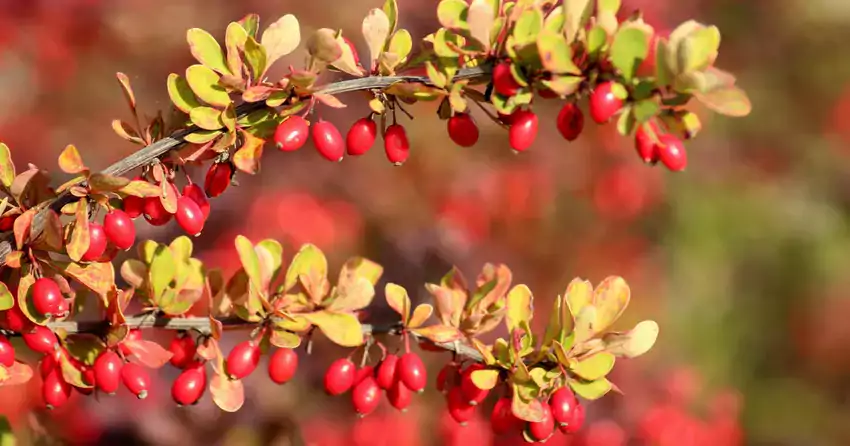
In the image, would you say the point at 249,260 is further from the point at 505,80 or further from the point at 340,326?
the point at 505,80

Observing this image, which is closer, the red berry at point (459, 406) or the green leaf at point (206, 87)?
the green leaf at point (206, 87)

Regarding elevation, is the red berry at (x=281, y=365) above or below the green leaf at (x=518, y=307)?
below

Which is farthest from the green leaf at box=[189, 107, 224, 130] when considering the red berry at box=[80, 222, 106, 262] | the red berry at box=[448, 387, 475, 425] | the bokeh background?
the bokeh background

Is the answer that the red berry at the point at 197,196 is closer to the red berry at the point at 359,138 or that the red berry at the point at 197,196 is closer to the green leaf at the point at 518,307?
the red berry at the point at 359,138

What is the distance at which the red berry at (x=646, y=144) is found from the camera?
0.63m

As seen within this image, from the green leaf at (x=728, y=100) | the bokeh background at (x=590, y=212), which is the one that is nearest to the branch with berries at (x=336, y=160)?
the green leaf at (x=728, y=100)

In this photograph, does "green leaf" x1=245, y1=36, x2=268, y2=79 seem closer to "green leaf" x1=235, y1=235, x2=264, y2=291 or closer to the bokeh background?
"green leaf" x1=235, y1=235, x2=264, y2=291

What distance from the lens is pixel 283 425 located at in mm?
1345

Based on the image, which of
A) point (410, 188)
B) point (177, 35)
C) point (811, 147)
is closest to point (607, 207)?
point (410, 188)

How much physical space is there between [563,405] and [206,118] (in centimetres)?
36

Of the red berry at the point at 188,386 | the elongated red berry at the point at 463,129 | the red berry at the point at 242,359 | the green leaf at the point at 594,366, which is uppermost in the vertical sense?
the elongated red berry at the point at 463,129

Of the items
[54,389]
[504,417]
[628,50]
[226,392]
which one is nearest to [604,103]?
[628,50]

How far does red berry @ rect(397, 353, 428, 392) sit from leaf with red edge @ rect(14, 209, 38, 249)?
32 centimetres

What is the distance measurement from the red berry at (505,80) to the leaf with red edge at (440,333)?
21 cm
